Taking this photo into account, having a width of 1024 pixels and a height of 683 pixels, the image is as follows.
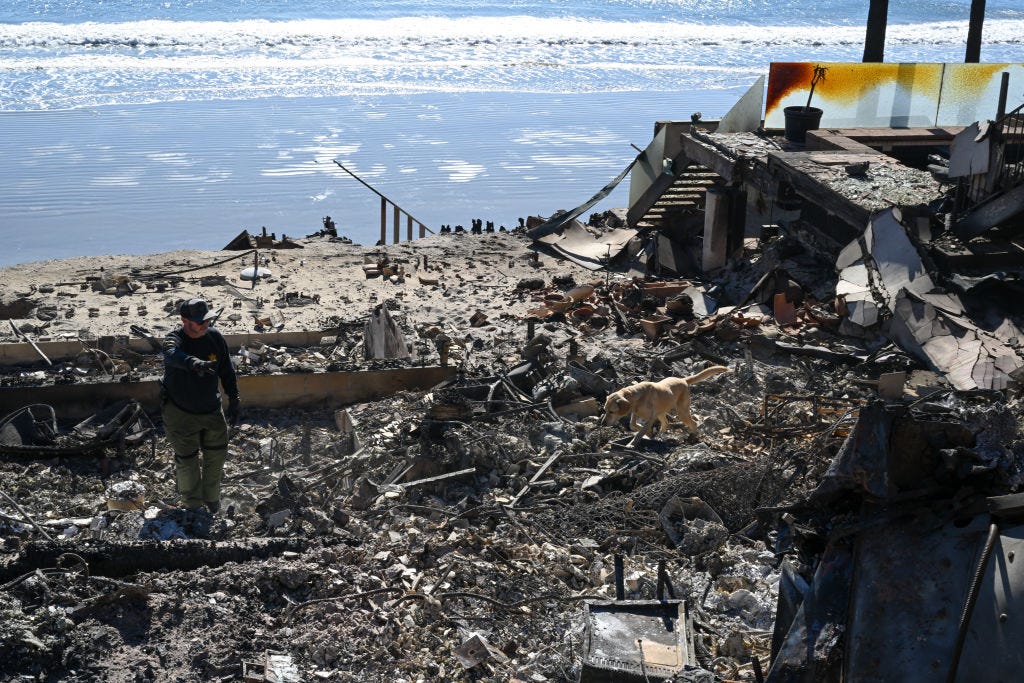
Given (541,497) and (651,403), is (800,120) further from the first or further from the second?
(541,497)

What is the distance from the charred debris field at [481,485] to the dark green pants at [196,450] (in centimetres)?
38

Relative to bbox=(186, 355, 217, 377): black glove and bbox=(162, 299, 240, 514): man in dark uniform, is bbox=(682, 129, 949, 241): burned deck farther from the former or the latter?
bbox=(186, 355, 217, 377): black glove

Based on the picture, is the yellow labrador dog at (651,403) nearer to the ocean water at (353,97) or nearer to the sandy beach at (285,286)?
the sandy beach at (285,286)

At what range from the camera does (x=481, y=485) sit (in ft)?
28.8

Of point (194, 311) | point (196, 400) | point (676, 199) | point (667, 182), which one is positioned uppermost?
point (194, 311)

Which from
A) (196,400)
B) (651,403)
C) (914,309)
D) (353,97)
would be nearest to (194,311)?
(196,400)

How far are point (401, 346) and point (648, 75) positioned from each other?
1154 inches

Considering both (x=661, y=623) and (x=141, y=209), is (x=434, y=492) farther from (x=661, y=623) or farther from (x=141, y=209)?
(x=141, y=209)

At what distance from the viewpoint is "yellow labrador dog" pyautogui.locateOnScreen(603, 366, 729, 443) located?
924cm

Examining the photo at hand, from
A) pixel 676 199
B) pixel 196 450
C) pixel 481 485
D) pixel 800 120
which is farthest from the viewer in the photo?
pixel 676 199

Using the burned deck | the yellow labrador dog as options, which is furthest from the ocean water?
the yellow labrador dog

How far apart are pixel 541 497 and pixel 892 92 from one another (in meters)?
13.6

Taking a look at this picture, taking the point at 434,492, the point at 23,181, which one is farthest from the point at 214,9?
the point at 434,492

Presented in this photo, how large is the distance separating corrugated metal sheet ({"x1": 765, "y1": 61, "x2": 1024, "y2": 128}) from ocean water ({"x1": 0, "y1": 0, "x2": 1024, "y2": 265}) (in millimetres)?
4435
